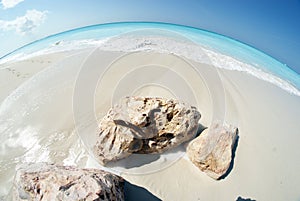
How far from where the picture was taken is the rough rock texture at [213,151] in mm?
4043

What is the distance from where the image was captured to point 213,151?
4.08 m

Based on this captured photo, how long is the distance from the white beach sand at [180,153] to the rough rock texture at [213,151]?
7.2 inches

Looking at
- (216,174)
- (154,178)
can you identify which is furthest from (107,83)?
(216,174)

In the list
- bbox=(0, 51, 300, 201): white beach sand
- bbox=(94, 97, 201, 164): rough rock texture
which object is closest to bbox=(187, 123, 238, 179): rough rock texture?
bbox=(0, 51, 300, 201): white beach sand

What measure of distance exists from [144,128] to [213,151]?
56.9 inches

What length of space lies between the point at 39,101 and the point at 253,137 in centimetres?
643

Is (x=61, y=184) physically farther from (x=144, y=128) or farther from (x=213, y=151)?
(x=213, y=151)

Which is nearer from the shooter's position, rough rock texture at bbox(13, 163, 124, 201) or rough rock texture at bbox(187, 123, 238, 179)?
rough rock texture at bbox(13, 163, 124, 201)

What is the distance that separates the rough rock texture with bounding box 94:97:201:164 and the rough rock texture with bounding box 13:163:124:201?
1038 millimetres

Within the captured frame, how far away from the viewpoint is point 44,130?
5.41 meters

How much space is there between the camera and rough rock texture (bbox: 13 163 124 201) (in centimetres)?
241

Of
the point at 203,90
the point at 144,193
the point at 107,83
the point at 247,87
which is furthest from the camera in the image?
the point at 247,87

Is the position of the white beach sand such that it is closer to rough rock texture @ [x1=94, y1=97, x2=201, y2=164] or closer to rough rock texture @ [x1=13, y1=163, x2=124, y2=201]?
rough rock texture @ [x1=94, y1=97, x2=201, y2=164]

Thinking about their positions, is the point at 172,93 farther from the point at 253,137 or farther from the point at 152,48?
the point at 152,48
